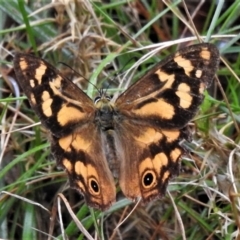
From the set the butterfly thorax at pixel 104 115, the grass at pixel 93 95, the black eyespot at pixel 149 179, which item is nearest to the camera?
the black eyespot at pixel 149 179

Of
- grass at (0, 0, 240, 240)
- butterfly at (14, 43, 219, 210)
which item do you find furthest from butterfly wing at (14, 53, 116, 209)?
grass at (0, 0, 240, 240)

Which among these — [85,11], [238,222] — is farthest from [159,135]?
[85,11]

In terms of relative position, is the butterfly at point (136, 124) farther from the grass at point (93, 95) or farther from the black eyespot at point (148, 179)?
the grass at point (93, 95)

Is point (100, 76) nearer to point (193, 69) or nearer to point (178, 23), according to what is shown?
point (178, 23)

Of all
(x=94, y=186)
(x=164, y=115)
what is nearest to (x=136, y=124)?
(x=164, y=115)

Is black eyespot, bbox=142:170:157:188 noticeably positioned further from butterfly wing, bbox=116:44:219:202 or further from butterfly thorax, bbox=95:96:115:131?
butterfly thorax, bbox=95:96:115:131

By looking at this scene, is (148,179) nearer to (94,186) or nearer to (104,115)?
(94,186)

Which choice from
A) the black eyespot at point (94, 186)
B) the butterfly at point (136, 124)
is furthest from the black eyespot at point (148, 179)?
the black eyespot at point (94, 186)
